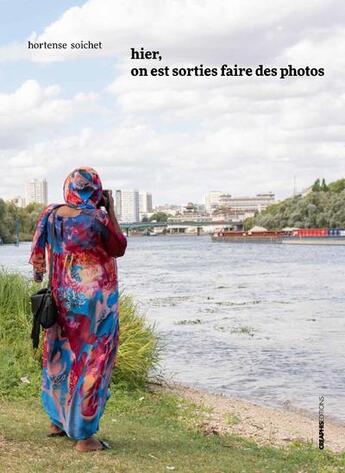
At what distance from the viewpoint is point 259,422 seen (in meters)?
10.5

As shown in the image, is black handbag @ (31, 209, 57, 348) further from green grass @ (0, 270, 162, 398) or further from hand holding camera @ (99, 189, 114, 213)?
green grass @ (0, 270, 162, 398)

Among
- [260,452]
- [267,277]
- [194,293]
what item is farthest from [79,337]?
[267,277]

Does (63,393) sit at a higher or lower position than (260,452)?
higher

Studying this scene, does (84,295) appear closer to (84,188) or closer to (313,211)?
(84,188)

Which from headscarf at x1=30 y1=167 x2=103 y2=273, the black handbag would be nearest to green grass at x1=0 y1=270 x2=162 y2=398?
the black handbag

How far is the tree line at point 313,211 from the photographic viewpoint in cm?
12562

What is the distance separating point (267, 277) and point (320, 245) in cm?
6581

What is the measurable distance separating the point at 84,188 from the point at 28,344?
5133mm

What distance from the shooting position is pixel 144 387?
1131 cm

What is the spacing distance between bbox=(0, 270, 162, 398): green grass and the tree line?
115226 mm

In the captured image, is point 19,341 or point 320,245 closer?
point 19,341

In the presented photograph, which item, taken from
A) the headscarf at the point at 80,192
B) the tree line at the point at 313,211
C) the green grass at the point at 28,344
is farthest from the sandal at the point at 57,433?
the tree line at the point at 313,211

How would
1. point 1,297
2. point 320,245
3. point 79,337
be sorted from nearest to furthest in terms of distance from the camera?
point 79,337, point 1,297, point 320,245

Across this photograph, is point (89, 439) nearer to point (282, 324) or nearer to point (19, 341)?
point (19, 341)
